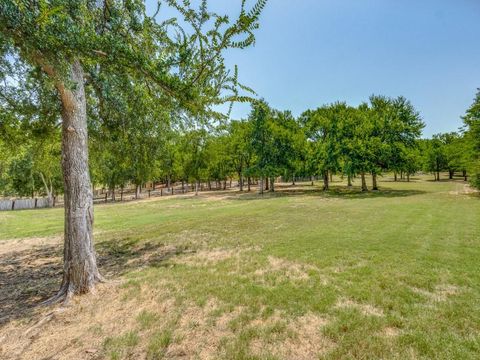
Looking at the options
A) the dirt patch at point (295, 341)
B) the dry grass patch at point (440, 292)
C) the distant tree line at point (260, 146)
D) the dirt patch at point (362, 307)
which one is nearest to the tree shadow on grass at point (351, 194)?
the distant tree line at point (260, 146)

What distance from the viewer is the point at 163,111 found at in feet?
24.2

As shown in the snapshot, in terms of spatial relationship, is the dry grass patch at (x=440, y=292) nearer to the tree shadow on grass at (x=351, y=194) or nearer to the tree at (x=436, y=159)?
the tree shadow on grass at (x=351, y=194)

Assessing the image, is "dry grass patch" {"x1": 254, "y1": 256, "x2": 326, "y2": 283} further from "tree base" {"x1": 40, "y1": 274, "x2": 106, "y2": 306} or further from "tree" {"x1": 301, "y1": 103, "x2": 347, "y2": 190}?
"tree" {"x1": 301, "y1": 103, "x2": 347, "y2": 190}

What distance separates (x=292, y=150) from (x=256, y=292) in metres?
32.5

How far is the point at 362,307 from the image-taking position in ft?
14.8

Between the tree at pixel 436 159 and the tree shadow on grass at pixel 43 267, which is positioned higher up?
the tree at pixel 436 159

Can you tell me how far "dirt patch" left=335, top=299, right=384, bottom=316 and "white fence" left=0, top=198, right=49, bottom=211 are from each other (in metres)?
43.7

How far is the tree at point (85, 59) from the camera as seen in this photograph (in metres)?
3.56

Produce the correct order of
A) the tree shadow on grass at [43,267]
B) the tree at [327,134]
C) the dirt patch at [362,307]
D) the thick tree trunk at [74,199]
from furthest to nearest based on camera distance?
the tree at [327,134] < the tree shadow on grass at [43,267] < the thick tree trunk at [74,199] < the dirt patch at [362,307]

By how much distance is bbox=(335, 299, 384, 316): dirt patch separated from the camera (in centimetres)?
430

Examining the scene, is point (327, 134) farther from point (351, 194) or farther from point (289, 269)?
point (289, 269)

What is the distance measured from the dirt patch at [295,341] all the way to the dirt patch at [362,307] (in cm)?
70

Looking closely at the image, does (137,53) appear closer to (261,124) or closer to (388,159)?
(388,159)

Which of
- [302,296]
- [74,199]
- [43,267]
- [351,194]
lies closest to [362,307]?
[302,296]
